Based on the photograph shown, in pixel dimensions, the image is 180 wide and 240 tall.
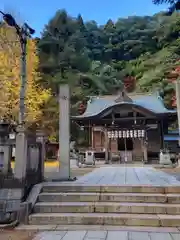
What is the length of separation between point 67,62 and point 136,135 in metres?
18.9

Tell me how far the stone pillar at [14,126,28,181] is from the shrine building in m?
13.3

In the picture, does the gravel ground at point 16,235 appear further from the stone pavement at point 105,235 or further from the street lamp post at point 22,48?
the street lamp post at point 22,48

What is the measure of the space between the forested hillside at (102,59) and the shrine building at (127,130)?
172 inches

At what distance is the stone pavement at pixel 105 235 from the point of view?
3186 millimetres

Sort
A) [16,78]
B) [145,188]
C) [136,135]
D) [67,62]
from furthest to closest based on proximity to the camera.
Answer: [67,62] < [136,135] < [16,78] < [145,188]

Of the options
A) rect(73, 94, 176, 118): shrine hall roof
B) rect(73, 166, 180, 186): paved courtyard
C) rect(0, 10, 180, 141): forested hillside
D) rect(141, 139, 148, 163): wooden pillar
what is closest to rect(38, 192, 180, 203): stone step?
rect(73, 166, 180, 186): paved courtyard

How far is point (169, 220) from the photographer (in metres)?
3.68

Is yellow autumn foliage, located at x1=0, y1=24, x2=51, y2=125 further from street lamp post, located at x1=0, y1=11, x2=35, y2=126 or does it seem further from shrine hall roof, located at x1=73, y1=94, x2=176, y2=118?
street lamp post, located at x1=0, y1=11, x2=35, y2=126

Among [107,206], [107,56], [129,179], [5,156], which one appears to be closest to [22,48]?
[5,156]

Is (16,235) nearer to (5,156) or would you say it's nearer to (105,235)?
(105,235)

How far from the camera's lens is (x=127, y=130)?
1781 cm

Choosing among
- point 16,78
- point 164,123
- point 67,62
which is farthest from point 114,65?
point 16,78

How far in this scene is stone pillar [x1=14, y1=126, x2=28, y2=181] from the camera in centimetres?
442

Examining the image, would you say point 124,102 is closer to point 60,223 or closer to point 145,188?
point 145,188
